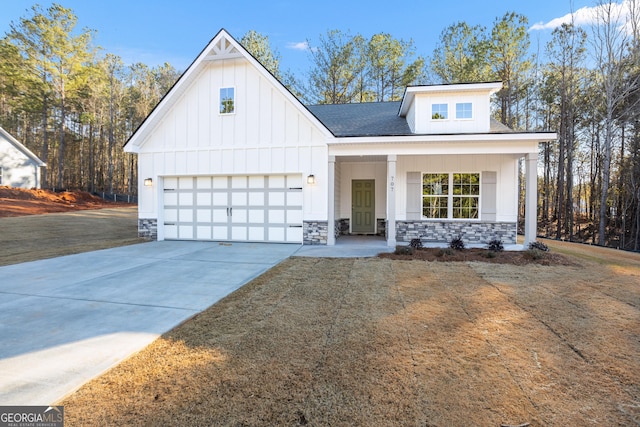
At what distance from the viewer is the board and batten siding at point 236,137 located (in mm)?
9805

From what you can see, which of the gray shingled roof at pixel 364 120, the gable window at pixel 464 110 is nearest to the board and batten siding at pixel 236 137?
the gray shingled roof at pixel 364 120

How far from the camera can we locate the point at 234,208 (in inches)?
415

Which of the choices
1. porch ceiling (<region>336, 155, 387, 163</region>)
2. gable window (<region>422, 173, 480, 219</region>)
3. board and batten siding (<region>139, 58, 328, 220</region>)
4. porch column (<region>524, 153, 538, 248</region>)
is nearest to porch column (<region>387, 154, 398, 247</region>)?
porch ceiling (<region>336, 155, 387, 163</region>)

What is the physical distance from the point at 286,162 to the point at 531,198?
23.3ft

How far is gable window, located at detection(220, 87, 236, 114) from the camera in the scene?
10.2 metres

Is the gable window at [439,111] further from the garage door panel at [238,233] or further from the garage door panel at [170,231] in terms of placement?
the garage door panel at [170,231]

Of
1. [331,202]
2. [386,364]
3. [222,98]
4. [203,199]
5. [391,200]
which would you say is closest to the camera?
[386,364]

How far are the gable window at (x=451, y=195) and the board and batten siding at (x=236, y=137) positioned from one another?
11.7ft

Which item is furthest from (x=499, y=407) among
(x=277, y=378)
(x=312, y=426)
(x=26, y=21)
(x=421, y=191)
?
(x=26, y=21)

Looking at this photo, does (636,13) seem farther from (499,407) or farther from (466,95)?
(499,407)

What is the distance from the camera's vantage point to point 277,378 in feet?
8.36

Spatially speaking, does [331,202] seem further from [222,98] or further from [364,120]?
[222,98]

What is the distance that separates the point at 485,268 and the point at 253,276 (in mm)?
4763

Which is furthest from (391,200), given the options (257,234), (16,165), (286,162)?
(16,165)
